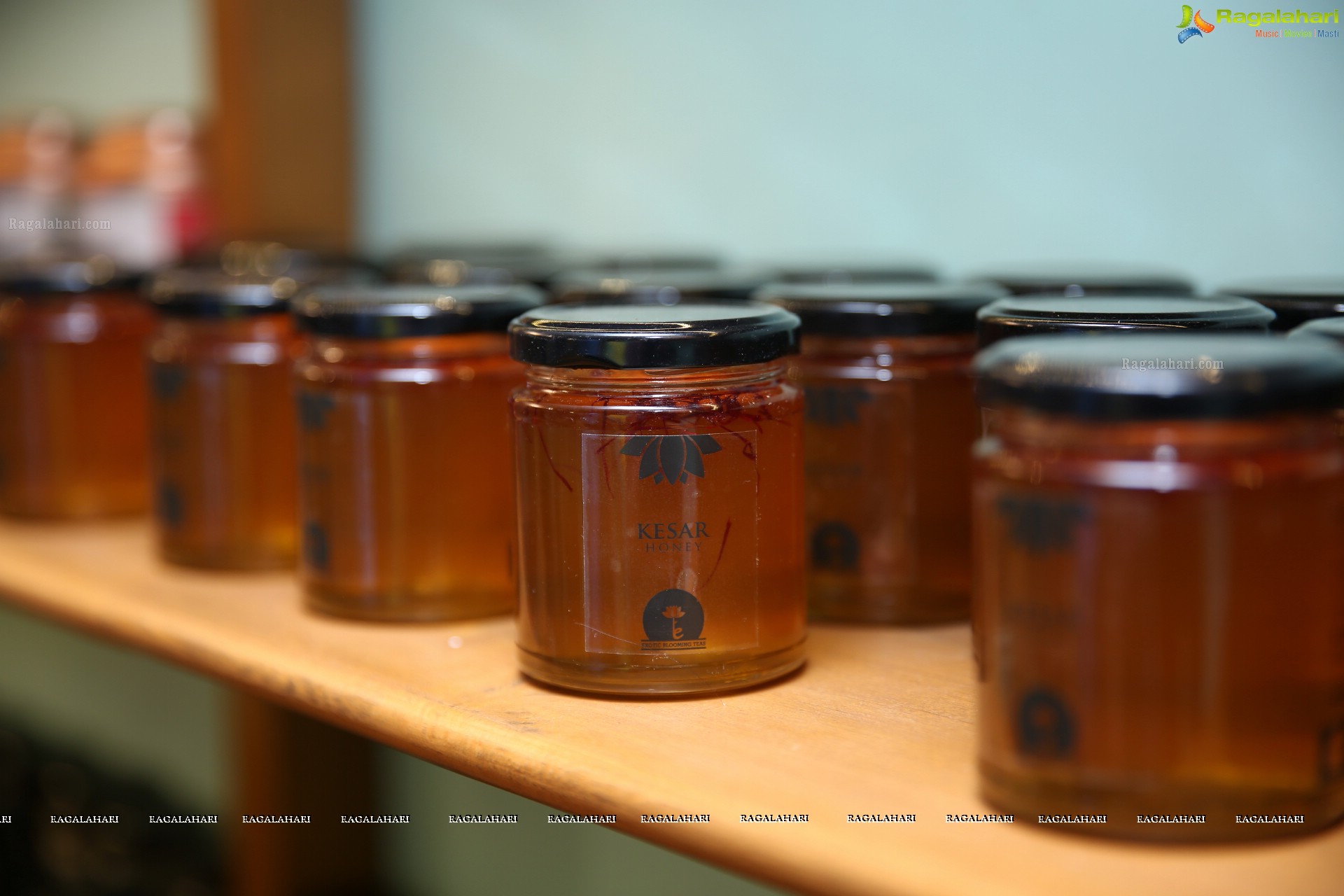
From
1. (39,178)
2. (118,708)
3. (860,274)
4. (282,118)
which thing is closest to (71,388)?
(282,118)

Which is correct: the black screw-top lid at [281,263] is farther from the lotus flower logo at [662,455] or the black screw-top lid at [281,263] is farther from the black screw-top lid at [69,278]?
the lotus flower logo at [662,455]

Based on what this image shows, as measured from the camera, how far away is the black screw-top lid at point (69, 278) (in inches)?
44.9

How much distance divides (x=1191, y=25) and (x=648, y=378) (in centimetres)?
44

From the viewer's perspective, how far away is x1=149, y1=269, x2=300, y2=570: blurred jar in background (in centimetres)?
98

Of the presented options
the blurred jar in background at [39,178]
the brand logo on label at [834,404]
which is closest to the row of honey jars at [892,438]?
the brand logo on label at [834,404]

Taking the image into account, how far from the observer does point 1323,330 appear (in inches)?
24.8

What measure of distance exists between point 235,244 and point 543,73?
13.6 inches

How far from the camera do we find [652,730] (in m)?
0.65

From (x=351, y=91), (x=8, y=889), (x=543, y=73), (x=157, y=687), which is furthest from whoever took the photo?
(x=157, y=687)

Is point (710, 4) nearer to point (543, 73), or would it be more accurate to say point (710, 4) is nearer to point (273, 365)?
point (543, 73)

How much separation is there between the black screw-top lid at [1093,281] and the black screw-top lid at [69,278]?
757 mm

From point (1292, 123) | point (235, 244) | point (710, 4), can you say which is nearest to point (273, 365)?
point (235, 244)

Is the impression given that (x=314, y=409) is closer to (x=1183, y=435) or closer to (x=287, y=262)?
(x=287, y=262)

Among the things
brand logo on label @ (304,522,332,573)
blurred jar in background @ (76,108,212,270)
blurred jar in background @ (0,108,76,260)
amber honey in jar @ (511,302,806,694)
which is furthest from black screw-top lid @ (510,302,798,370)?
blurred jar in background @ (0,108,76,260)
